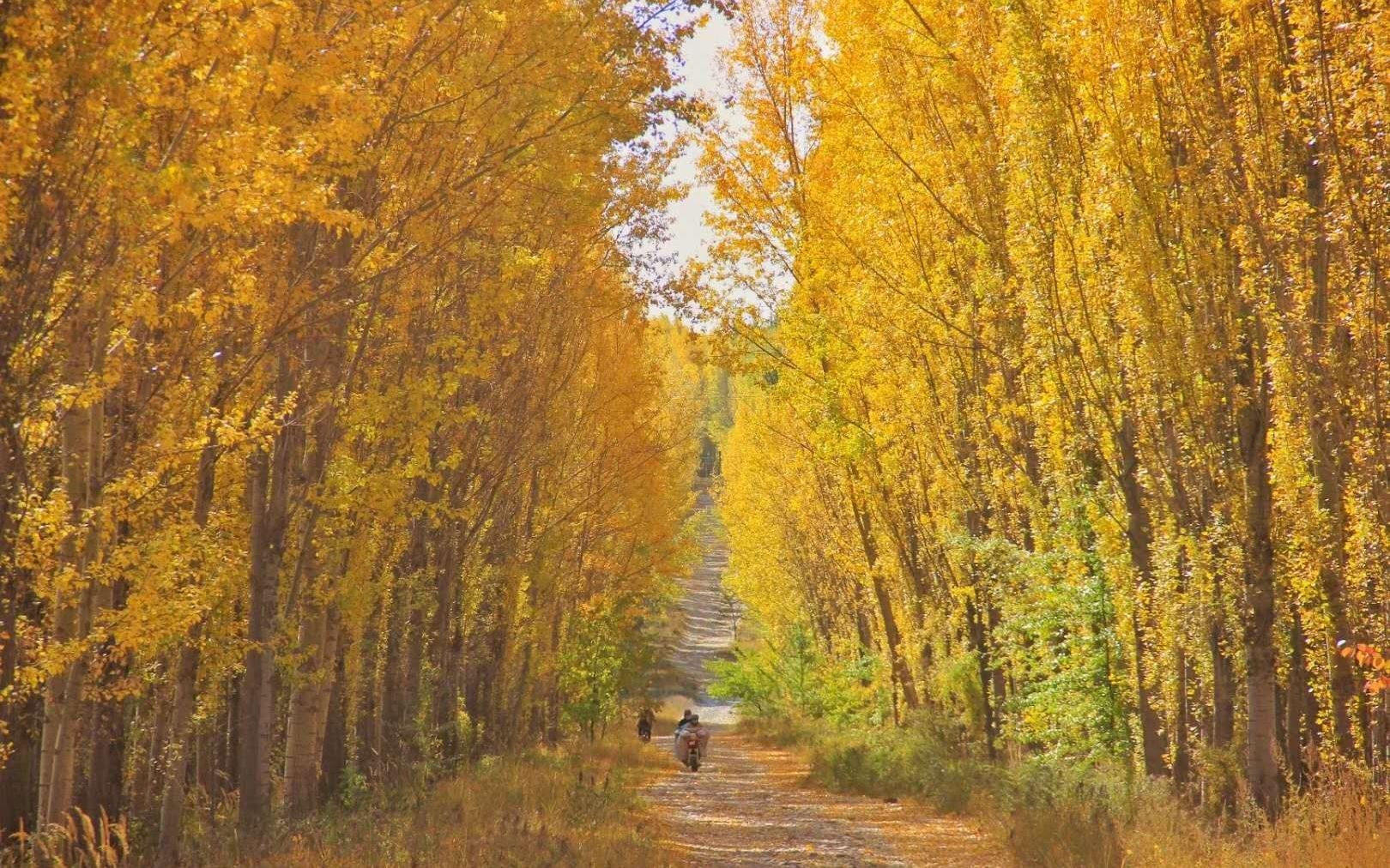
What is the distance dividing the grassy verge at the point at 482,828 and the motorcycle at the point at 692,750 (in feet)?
31.6

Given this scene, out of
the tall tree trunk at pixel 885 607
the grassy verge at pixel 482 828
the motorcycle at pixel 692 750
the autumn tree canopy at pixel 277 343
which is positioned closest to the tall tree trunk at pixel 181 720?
the autumn tree canopy at pixel 277 343

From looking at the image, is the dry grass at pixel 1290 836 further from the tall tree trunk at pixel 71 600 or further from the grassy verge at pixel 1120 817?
Answer: the tall tree trunk at pixel 71 600

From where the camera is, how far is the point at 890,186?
15.4m

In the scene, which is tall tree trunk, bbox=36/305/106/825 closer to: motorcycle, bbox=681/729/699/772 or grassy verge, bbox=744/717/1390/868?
grassy verge, bbox=744/717/1390/868

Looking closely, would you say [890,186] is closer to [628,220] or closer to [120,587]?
[628,220]

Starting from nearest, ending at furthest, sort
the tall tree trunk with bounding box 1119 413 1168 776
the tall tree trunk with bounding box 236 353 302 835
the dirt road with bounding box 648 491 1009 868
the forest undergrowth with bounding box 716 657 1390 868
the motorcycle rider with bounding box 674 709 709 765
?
the forest undergrowth with bounding box 716 657 1390 868
the tall tree trunk with bounding box 236 353 302 835
the tall tree trunk with bounding box 1119 413 1168 776
the dirt road with bounding box 648 491 1009 868
the motorcycle rider with bounding box 674 709 709 765

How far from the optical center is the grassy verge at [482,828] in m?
8.79

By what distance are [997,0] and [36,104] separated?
9696 mm

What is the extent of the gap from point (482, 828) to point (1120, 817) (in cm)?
562

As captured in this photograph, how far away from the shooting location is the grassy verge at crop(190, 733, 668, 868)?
28.8 ft

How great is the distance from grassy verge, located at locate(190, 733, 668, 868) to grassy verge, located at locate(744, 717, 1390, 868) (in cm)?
361

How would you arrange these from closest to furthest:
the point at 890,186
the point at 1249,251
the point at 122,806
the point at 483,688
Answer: the point at 1249,251 < the point at 122,806 < the point at 890,186 < the point at 483,688

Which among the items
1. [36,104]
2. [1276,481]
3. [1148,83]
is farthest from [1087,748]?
[36,104]

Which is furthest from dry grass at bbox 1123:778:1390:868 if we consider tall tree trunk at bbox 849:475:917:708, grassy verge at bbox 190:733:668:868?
tall tree trunk at bbox 849:475:917:708
